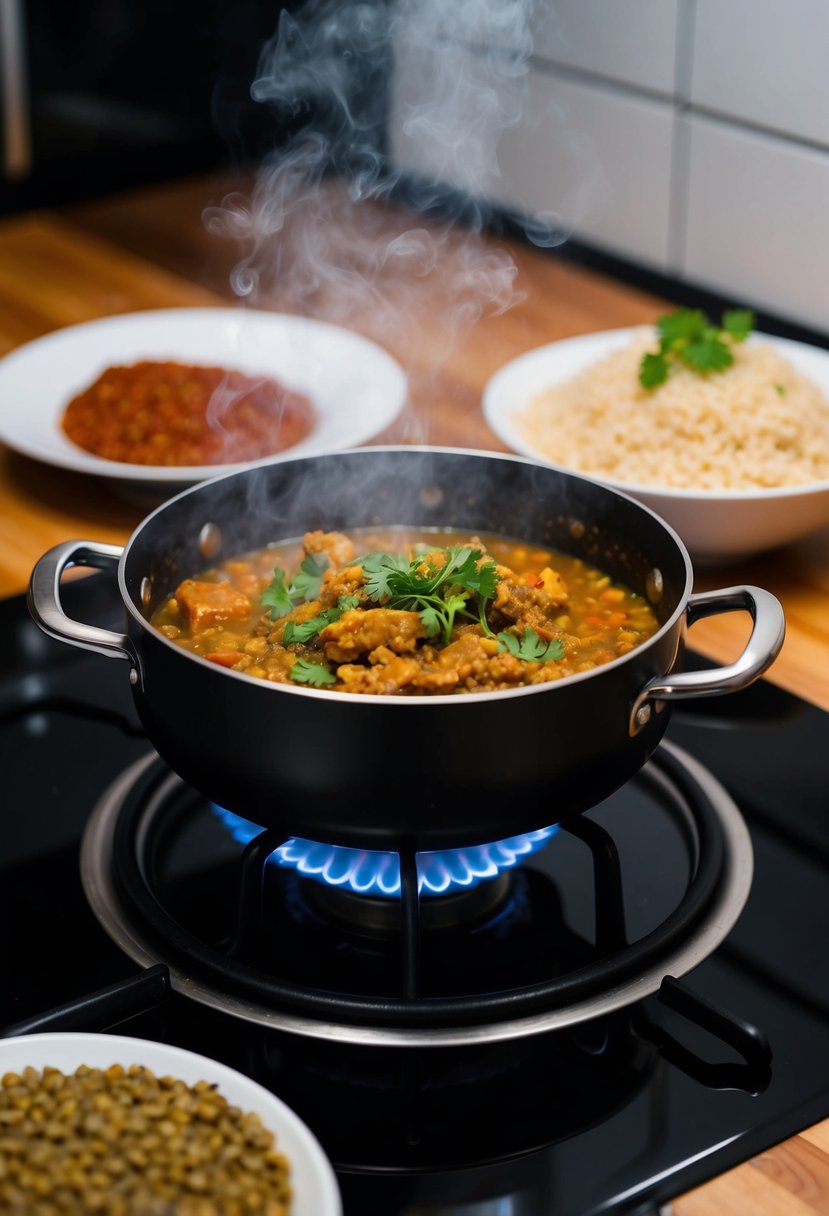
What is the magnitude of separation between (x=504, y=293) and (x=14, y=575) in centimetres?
108

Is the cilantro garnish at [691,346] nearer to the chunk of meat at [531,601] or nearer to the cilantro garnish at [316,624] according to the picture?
the chunk of meat at [531,601]

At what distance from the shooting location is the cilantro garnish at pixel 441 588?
1.17 m

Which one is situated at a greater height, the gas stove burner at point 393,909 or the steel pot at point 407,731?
the steel pot at point 407,731

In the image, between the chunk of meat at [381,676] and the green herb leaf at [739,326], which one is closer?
the chunk of meat at [381,676]

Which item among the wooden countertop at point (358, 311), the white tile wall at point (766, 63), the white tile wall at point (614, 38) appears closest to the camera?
the wooden countertop at point (358, 311)

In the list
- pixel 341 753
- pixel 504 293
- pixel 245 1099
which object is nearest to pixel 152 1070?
pixel 245 1099

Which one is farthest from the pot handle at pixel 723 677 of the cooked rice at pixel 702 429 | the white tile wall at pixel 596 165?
the white tile wall at pixel 596 165

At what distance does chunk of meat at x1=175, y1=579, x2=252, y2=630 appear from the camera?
1333 mm

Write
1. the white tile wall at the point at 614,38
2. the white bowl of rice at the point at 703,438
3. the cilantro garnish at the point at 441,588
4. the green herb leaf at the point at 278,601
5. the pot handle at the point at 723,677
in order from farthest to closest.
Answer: the white tile wall at the point at 614,38 < the white bowl of rice at the point at 703,438 < the green herb leaf at the point at 278,601 < the cilantro garnish at the point at 441,588 < the pot handle at the point at 723,677

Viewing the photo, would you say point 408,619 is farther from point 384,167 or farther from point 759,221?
point 384,167

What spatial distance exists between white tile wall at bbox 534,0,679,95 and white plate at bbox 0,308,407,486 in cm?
75

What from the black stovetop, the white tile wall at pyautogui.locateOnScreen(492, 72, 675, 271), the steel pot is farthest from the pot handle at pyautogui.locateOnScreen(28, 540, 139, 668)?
the white tile wall at pyautogui.locateOnScreen(492, 72, 675, 271)

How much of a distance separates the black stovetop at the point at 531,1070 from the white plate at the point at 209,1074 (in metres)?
0.09

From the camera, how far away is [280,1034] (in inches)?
41.9
